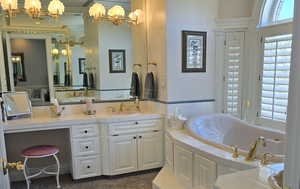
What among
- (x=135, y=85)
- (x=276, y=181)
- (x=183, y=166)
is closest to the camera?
(x=276, y=181)

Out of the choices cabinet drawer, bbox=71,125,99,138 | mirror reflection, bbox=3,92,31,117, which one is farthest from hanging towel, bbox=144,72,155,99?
mirror reflection, bbox=3,92,31,117

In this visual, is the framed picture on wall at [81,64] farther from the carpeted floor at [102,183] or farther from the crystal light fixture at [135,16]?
the carpeted floor at [102,183]

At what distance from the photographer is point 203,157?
2322 millimetres

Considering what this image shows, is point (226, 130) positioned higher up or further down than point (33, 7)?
further down

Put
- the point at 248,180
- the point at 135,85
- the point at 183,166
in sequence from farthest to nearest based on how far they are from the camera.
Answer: the point at 135,85 → the point at 183,166 → the point at 248,180

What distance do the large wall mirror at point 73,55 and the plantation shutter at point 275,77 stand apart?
1.84 m

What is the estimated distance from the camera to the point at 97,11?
3.43 m

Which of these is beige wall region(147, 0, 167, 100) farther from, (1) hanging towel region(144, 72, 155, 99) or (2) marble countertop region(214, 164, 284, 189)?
(2) marble countertop region(214, 164, 284, 189)

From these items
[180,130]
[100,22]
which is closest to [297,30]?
[180,130]

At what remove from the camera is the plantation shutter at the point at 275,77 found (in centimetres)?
305

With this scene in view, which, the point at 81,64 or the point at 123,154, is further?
the point at 81,64

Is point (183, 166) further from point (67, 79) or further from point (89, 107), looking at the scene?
point (67, 79)

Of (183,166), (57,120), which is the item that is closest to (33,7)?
(57,120)

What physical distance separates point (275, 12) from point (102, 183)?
3441mm
